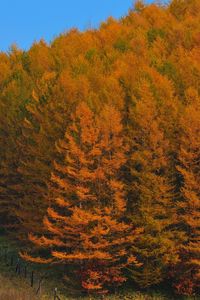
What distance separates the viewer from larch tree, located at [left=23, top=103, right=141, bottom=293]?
28.9 meters

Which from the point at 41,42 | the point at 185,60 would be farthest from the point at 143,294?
the point at 41,42

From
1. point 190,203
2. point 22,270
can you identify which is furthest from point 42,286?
point 190,203

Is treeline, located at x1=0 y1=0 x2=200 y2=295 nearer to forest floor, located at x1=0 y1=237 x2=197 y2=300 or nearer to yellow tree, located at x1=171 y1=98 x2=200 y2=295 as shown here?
yellow tree, located at x1=171 y1=98 x2=200 y2=295

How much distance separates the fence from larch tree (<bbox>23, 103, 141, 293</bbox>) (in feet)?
Result: 4.42

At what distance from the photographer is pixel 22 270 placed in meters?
32.1

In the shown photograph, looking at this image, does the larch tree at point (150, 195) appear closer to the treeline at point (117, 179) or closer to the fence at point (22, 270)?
the treeline at point (117, 179)

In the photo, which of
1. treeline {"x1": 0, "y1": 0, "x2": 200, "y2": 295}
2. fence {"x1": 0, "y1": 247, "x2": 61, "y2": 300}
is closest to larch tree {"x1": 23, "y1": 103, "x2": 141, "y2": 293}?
treeline {"x1": 0, "y1": 0, "x2": 200, "y2": 295}

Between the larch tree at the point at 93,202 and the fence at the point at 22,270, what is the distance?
1348 mm

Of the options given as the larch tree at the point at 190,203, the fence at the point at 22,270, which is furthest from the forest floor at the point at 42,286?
the larch tree at the point at 190,203

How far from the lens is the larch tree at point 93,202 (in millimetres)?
28875

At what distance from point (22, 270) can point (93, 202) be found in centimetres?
665

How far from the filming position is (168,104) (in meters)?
31.4

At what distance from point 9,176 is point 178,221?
1483 centimetres

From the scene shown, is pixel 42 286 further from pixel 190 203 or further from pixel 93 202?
pixel 190 203
